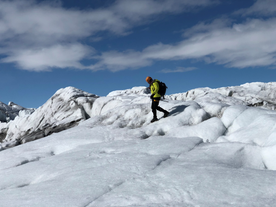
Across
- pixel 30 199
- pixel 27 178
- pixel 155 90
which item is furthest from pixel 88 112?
pixel 30 199

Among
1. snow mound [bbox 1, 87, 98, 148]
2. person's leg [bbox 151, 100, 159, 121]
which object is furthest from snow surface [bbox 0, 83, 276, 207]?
snow mound [bbox 1, 87, 98, 148]

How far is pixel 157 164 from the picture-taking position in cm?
761

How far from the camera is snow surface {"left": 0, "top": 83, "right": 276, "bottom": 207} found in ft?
18.1

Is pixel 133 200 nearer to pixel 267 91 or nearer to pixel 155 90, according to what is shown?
pixel 155 90

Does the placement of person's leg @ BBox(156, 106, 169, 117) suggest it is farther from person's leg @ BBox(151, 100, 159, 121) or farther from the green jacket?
the green jacket

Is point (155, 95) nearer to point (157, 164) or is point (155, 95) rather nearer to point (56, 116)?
point (157, 164)

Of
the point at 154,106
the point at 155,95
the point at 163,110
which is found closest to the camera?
the point at 155,95

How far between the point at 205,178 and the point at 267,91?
50.2m

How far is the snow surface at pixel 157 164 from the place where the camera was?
18.1ft

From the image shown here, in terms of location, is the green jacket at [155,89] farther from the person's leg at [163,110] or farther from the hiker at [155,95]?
the person's leg at [163,110]

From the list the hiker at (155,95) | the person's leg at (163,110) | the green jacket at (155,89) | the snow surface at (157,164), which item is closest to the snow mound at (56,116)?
the snow surface at (157,164)

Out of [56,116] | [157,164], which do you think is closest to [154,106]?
[157,164]

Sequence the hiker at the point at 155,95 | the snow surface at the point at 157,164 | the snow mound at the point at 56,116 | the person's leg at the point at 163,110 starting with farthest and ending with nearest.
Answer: the snow mound at the point at 56,116 < the person's leg at the point at 163,110 < the hiker at the point at 155,95 < the snow surface at the point at 157,164

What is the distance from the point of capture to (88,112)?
1017 inches
